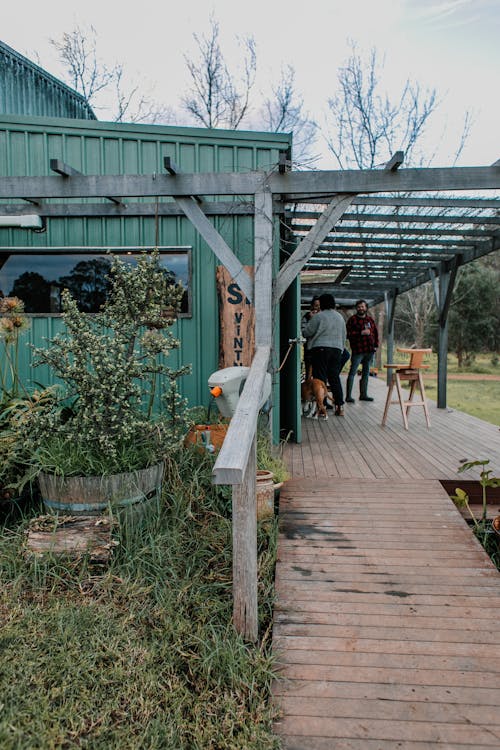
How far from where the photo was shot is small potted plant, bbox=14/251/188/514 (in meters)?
3.30

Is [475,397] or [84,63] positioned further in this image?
[84,63]

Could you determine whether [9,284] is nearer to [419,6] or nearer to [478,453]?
[478,453]

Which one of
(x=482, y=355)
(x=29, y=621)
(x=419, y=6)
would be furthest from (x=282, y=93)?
(x=29, y=621)

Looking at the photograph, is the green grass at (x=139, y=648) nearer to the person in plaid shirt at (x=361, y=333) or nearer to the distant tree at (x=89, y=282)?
the distant tree at (x=89, y=282)

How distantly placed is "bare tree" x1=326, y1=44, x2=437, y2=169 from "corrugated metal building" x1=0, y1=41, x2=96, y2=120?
7.44 m

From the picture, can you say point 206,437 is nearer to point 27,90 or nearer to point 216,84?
point 27,90

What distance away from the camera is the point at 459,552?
3461mm

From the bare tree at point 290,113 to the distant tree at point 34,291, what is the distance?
42.1 ft

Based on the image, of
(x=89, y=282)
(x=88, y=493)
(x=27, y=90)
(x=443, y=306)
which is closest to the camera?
(x=88, y=493)

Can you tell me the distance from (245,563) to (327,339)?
4974mm

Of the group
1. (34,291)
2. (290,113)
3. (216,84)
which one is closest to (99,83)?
(216,84)

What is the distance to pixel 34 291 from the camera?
5969mm

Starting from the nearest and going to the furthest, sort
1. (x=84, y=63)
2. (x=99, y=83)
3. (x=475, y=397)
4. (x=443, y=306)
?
(x=443, y=306)
(x=475, y=397)
(x=84, y=63)
(x=99, y=83)

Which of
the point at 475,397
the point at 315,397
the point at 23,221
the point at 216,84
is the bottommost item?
the point at 475,397
